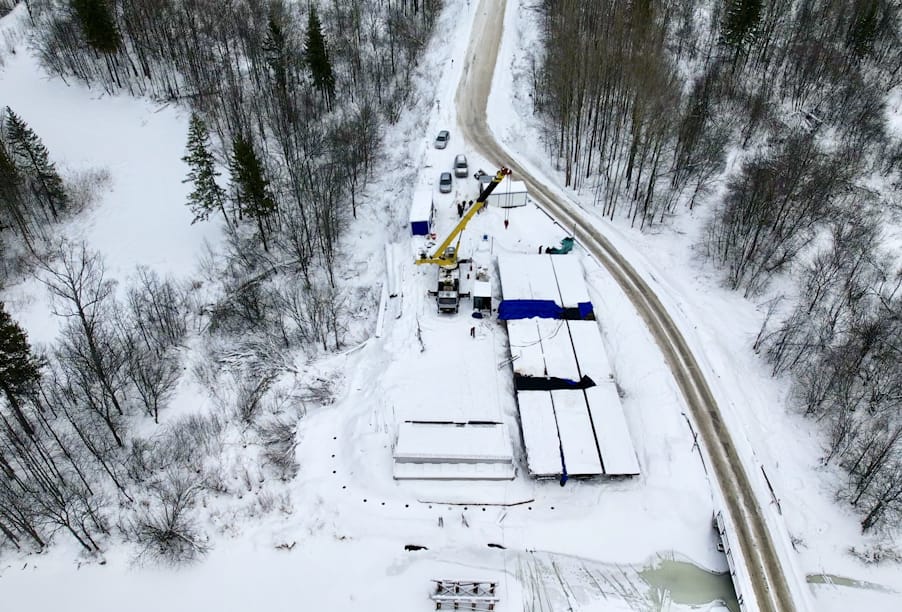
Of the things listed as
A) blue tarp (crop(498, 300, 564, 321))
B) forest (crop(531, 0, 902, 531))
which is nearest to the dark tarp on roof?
blue tarp (crop(498, 300, 564, 321))

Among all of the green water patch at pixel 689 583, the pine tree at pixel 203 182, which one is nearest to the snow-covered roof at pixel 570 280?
the green water patch at pixel 689 583

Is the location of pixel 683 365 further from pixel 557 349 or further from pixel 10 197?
pixel 10 197

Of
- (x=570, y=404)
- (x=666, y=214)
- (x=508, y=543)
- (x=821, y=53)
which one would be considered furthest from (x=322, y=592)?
(x=821, y=53)

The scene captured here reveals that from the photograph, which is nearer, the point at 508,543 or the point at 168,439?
the point at 508,543

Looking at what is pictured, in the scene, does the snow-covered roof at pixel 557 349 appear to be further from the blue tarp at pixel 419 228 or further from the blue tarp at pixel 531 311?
the blue tarp at pixel 419 228

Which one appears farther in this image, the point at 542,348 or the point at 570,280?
the point at 570,280

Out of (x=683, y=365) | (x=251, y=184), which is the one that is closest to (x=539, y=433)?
(x=683, y=365)

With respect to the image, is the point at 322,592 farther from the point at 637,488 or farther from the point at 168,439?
the point at 637,488
